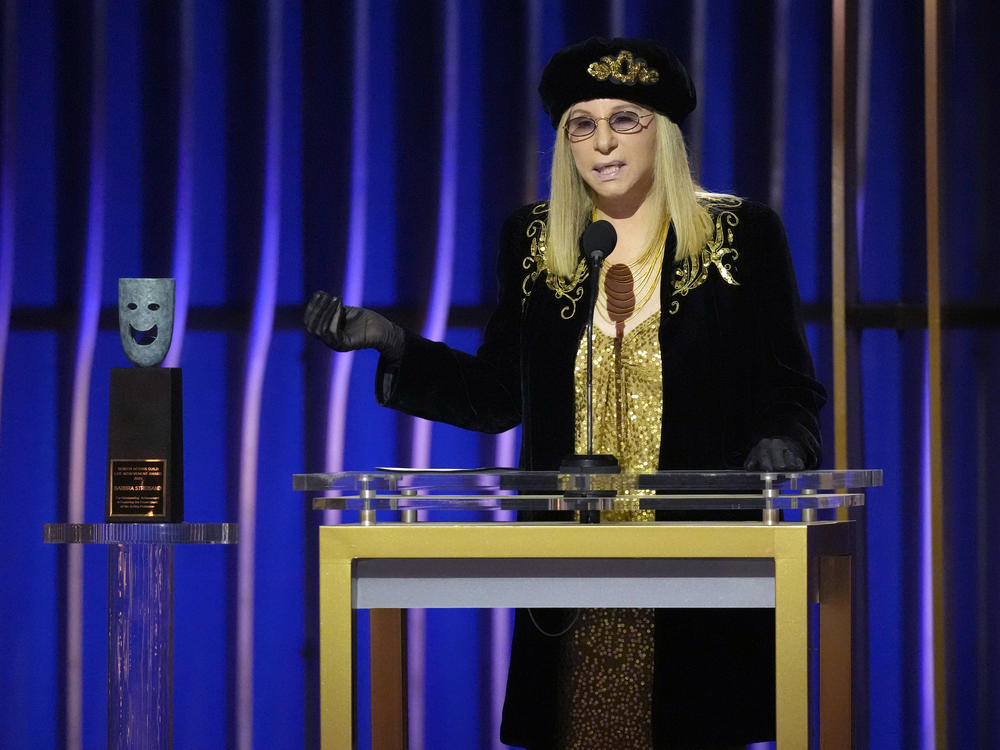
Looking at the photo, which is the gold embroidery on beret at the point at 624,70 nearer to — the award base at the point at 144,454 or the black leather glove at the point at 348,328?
the black leather glove at the point at 348,328

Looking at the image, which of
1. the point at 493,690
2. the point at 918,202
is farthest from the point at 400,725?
the point at 918,202

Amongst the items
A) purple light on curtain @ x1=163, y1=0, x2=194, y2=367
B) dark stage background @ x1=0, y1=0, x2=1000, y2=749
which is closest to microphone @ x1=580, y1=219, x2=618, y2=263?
dark stage background @ x1=0, y1=0, x2=1000, y2=749

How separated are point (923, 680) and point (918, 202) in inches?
42.2

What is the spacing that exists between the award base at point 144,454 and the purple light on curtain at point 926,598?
168 centimetres

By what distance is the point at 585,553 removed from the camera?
4.38 feet

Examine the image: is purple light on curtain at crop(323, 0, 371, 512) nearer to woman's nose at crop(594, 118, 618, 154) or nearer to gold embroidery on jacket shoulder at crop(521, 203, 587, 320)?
gold embroidery on jacket shoulder at crop(521, 203, 587, 320)

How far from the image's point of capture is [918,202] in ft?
10.0

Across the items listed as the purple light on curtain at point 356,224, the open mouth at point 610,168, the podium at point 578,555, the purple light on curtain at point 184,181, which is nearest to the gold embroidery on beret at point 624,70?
the open mouth at point 610,168

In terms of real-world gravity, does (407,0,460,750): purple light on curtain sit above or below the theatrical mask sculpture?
above

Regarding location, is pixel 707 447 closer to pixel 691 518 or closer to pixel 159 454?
pixel 691 518

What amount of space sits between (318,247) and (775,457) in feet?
6.02

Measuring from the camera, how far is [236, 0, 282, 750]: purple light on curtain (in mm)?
3168

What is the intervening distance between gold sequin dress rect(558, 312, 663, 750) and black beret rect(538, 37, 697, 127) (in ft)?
1.13

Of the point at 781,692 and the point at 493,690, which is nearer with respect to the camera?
the point at 781,692
